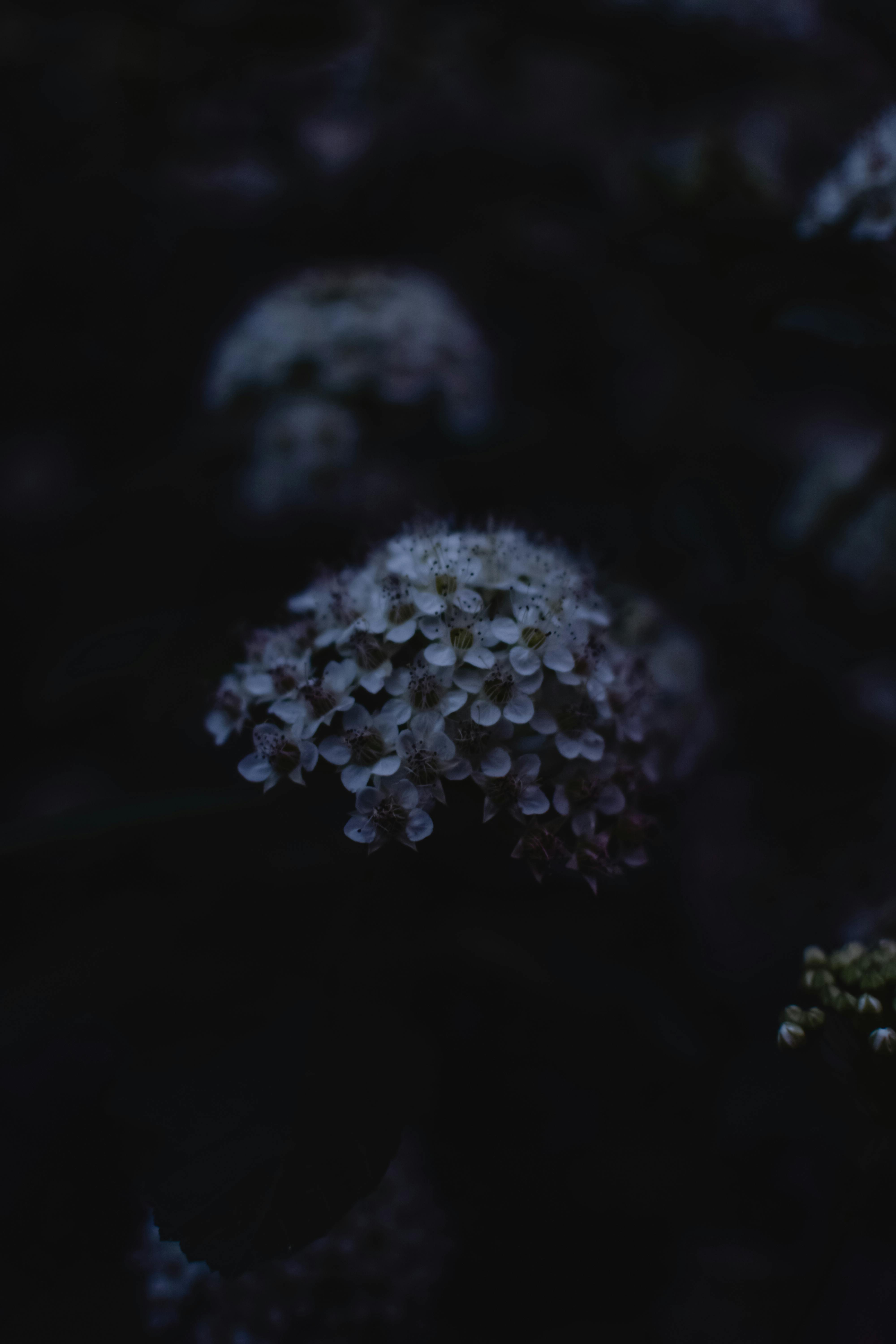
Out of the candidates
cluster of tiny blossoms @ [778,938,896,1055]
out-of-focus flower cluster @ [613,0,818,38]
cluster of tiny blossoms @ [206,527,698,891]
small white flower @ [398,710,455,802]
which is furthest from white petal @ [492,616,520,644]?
out-of-focus flower cluster @ [613,0,818,38]

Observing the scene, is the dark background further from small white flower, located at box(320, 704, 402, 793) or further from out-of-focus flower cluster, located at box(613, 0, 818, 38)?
small white flower, located at box(320, 704, 402, 793)

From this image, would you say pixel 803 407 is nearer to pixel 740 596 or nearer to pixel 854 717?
pixel 740 596

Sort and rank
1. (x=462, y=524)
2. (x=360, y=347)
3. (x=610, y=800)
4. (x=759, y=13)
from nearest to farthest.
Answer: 1. (x=610, y=800)
2. (x=462, y=524)
3. (x=360, y=347)
4. (x=759, y=13)

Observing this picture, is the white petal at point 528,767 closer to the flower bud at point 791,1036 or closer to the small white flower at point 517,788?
the small white flower at point 517,788

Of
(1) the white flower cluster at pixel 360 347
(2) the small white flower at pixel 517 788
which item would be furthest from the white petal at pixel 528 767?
(1) the white flower cluster at pixel 360 347

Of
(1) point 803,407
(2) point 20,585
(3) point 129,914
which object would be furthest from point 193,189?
(3) point 129,914

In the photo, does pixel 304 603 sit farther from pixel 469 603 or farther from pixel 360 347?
pixel 360 347

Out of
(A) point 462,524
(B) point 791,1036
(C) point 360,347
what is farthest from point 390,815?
(C) point 360,347
